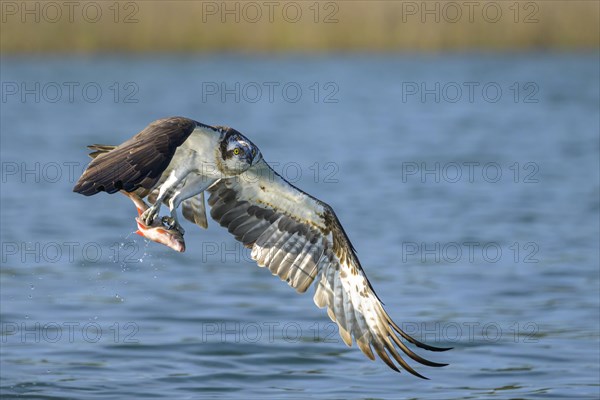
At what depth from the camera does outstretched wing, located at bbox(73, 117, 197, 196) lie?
800 cm

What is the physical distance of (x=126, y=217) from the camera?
19422 mm

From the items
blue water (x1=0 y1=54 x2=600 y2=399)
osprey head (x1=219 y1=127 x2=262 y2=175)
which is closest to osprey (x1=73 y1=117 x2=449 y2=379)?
osprey head (x1=219 y1=127 x2=262 y2=175)

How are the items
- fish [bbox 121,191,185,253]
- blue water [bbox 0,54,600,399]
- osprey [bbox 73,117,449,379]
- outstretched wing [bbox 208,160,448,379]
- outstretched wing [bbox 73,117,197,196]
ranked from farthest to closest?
blue water [bbox 0,54,600,399]
outstretched wing [bbox 208,160,448,379]
osprey [bbox 73,117,449,379]
fish [bbox 121,191,185,253]
outstretched wing [bbox 73,117,197,196]

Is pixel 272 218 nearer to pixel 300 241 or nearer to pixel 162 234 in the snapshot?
pixel 300 241

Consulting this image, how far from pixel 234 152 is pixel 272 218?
1152mm

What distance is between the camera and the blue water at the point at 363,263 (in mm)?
10945

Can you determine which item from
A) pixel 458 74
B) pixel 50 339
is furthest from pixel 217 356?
pixel 458 74

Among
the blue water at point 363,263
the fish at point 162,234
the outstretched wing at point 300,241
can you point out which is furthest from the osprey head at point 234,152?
the blue water at point 363,263

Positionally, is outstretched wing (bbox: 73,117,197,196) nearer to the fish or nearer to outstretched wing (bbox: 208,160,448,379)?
the fish

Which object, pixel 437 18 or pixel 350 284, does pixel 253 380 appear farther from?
pixel 437 18

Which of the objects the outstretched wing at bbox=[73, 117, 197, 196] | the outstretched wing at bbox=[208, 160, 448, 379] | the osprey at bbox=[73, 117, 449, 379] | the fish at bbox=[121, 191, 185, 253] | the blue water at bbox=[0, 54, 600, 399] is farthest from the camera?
the blue water at bbox=[0, 54, 600, 399]

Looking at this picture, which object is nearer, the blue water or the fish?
the fish

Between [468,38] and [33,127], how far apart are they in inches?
879

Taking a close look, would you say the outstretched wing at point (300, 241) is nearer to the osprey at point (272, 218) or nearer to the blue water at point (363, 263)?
the osprey at point (272, 218)
